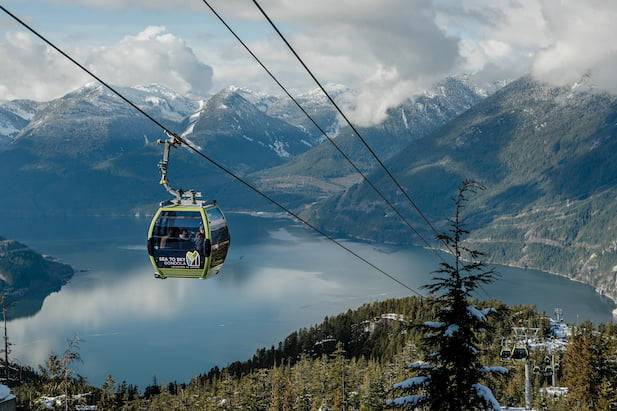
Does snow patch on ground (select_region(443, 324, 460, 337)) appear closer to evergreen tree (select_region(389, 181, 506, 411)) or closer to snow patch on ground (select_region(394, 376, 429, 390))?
evergreen tree (select_region(389, 181, 506, 411))

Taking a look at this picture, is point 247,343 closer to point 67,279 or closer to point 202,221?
point 67,279

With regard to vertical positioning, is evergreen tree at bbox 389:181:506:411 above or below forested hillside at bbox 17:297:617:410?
above

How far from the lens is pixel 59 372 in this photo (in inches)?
1033

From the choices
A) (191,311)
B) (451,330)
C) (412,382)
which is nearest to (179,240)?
(412,382)

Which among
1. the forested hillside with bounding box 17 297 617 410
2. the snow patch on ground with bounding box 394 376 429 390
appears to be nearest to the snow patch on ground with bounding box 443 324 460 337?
the forested hillside with bounding box 17 297 617 410

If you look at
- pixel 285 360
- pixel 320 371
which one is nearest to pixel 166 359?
pixel 285 360

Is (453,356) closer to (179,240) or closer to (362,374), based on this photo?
(179,240)

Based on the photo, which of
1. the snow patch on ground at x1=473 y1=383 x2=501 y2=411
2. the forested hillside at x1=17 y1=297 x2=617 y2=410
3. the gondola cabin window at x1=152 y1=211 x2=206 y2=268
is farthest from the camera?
the forested hillside at x1=17 y1=297 x2=617 y2=410

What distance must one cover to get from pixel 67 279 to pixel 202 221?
7013 inches

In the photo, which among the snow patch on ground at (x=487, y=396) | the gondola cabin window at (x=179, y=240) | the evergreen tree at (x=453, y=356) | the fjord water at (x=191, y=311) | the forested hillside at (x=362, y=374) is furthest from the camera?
the fjord water at (x=191, y=311)

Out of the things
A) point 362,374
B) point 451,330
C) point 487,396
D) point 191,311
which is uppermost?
point 451,330

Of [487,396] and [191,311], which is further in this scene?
[191,311]

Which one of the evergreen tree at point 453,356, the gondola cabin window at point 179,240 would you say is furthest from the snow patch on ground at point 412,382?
the gondola cabin window at point 179,240

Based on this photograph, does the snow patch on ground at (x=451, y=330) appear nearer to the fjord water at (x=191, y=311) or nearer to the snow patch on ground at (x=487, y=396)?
the snow patch on ground at (x=487, y=396)
